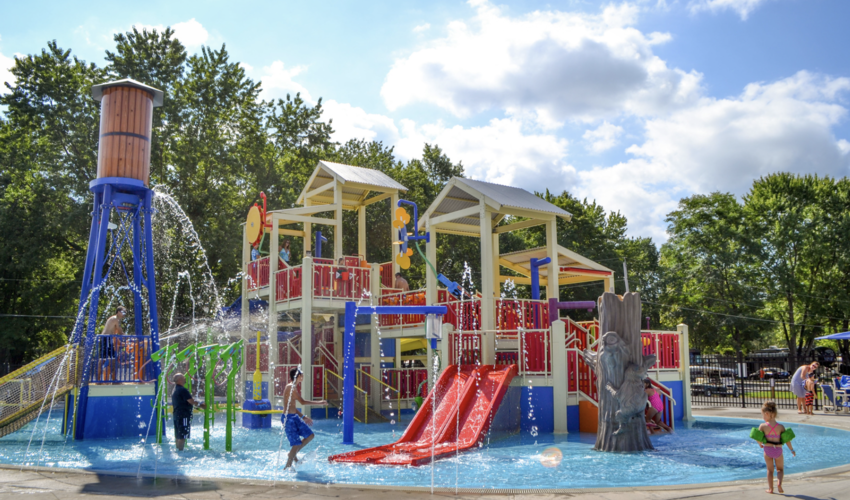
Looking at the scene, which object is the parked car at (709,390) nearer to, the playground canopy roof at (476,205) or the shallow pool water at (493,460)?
the shallow pool water at (493,460)

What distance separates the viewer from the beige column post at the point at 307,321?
2033 centimetres

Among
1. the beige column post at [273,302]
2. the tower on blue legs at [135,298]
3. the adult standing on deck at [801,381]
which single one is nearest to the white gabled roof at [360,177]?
the beige column post at [273,302]

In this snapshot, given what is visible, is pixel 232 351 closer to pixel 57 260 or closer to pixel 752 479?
pixel 752 479

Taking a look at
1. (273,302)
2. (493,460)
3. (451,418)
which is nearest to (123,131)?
(273,302)

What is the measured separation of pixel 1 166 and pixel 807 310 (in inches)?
1887

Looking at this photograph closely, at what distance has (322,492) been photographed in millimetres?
8516

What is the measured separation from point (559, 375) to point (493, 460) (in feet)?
14.9

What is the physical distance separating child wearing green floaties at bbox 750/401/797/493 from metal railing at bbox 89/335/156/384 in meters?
13.9

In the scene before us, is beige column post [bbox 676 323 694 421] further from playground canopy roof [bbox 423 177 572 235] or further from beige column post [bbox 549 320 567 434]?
beige column post [bbox 549 320 567 434]

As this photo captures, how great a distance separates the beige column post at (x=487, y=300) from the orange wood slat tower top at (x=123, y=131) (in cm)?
893

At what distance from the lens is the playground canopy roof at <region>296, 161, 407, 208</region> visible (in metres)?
23.5

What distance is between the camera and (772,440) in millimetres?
8664

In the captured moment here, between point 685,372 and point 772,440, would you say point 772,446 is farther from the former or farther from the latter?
point 685,372

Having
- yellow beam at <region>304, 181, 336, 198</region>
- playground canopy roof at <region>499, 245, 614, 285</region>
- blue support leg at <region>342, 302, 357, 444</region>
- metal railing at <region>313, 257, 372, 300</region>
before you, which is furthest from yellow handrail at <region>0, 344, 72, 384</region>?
playground canopy roof at <region>499, 245, 614, 285</region>
